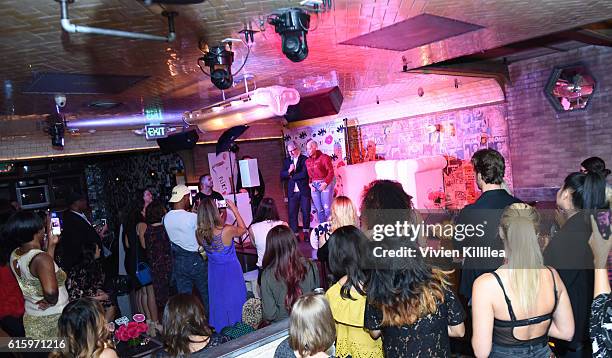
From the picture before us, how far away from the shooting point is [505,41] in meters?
4.38

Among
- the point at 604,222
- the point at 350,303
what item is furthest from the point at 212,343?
the point at 604,222

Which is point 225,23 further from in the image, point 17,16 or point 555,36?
point 555,36

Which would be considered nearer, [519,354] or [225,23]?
[519,354]

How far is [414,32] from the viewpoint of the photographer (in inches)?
146

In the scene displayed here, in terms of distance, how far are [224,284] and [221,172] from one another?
5.81m

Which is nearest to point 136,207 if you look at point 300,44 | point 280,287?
point 280,287

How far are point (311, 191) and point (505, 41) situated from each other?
4574 millimetres

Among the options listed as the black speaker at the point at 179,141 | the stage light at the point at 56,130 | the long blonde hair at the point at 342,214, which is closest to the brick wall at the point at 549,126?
the long blonde hair at the point at 342,214

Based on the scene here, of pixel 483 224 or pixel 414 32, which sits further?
pixel 414 32

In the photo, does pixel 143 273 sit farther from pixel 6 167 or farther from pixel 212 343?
pixel 6 167

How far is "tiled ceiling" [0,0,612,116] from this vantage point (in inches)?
104

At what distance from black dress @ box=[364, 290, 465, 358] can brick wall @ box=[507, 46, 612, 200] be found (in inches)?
193

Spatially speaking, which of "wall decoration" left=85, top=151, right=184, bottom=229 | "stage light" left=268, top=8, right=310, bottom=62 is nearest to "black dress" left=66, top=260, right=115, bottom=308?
"stage light" left=268, top=8, right=310, bottom=62

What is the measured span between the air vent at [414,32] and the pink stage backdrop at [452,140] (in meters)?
3.41
